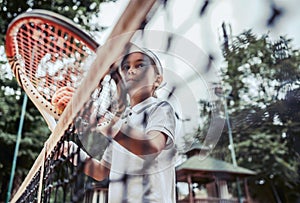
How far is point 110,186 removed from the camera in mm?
552

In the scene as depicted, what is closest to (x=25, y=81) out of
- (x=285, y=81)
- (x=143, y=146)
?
(x=143, y=146)

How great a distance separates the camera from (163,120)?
0.50 meters

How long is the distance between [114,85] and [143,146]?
161mm

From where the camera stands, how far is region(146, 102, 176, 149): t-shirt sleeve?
493 millimetres

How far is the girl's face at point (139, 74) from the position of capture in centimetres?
56

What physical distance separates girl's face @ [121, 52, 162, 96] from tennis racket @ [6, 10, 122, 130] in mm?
384

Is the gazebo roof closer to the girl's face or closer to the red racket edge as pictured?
the red racket edge

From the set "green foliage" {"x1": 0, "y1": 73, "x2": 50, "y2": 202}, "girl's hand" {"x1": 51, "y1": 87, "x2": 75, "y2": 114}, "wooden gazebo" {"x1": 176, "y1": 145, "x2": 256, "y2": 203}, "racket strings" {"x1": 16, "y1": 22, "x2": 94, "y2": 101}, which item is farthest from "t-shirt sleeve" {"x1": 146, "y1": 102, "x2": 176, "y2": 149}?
"wooden gazebo" {"x1": 176, "y1": 145, "x2": 256, "y2": 203}

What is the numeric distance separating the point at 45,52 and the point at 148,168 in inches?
27.7

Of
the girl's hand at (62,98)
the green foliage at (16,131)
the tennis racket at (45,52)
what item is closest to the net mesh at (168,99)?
the girl's hand at (62,98)

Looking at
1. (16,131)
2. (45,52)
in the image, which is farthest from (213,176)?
(45,52)

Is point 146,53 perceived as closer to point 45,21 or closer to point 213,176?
point 45,21

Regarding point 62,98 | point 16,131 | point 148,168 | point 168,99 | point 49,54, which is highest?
point 16,131

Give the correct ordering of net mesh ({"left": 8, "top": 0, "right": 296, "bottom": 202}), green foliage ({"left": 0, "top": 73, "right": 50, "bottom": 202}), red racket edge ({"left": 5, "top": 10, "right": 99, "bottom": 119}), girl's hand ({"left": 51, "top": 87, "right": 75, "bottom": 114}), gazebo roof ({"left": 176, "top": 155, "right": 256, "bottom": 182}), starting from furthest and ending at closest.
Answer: gazebo roof ({"left": 176, "top": 155, "right": 256, "bottom": 182}), green foliage ({"left": 0, "top": 73, "right": 50, "bottom": 202}), red racket edge ({"left": 5, "top": 10, "right": 99, "bottom": 119}), girl's hand ({"left": 51, "top": 87, "right": 75, "bottom": 114}), net mesh ({"left": 8, "top": 0, "right": 296, "bottom": 202})
